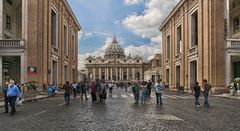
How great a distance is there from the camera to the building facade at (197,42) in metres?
36.2

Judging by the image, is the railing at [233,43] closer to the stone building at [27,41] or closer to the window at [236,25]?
the window at [236,25]

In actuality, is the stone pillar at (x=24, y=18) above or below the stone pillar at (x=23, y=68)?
above

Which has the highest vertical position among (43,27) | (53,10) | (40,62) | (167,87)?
(53,10)

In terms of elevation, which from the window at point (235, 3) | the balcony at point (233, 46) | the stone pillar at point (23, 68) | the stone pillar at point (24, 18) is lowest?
the stone pillar at point (23, 68)

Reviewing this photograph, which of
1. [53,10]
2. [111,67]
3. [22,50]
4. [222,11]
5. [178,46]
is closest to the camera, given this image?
[22,50]

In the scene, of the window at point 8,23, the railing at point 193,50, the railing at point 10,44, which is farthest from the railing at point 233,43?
the window at point 8,23

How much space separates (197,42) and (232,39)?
8.23 metres

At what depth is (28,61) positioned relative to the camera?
111 feet

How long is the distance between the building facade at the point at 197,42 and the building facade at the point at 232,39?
0.51 metres

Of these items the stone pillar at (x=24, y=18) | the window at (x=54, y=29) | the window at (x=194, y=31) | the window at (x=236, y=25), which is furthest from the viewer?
the window at (x=194, y=31)

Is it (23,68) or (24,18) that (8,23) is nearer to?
(24,18)

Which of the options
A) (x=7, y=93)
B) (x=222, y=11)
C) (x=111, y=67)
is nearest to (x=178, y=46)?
(x=222, y=11)

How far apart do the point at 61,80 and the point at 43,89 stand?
11.9 meters

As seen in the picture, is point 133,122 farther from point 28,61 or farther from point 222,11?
point 222,11
